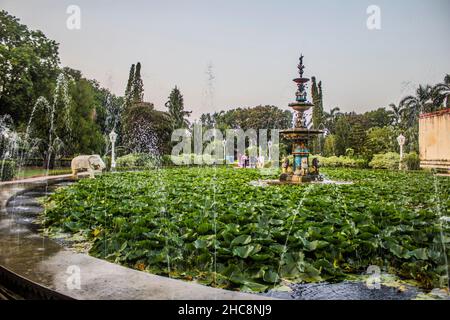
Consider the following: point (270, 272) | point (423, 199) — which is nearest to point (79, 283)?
point (270, 272)

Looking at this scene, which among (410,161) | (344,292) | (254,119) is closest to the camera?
(344,292)

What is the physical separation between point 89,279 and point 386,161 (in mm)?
23911

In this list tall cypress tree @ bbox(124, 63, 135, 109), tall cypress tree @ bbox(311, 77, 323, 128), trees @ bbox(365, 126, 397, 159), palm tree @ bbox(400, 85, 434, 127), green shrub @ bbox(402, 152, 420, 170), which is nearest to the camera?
green shrub @ bbox(402, 152, 420, 170)

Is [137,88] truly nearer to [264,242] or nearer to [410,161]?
[410,161]

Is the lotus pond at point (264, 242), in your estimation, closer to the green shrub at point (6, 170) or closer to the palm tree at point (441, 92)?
the green shrub at point (6, 170)

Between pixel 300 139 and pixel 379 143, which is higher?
pixel 379 143

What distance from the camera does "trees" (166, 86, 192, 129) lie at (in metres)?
37.4

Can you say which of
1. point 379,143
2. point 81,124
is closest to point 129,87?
point 81,124

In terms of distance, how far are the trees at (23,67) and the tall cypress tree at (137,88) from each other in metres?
14.3

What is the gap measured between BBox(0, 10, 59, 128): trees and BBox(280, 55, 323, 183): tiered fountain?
43.1 feet

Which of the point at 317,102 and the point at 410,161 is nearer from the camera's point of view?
the point at 410,161

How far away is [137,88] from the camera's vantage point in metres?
34.8

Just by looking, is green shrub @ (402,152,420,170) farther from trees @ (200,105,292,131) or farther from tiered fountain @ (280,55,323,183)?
trees @ (200,105,292,131)

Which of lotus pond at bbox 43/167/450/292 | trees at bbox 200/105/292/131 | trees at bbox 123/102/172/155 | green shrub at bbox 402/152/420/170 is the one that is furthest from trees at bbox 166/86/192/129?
lotus pond at bbox 43/167/450/292
